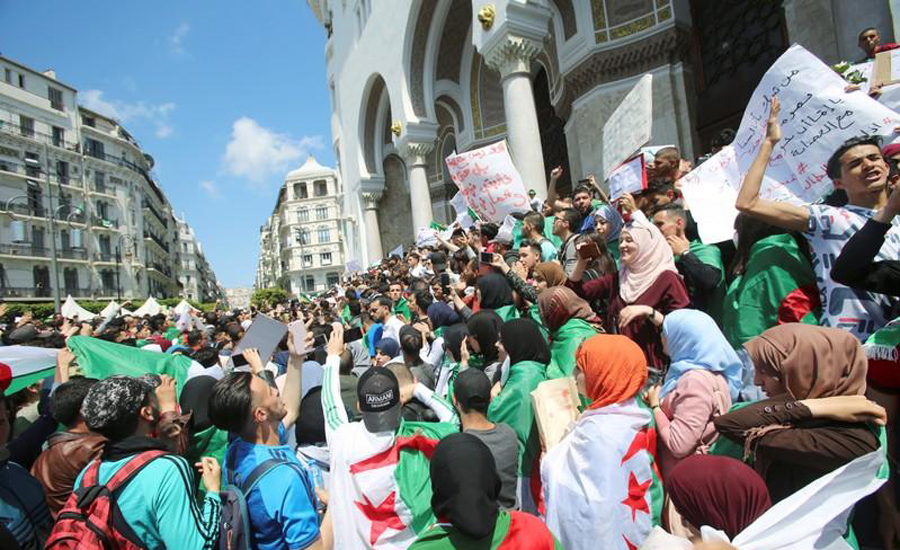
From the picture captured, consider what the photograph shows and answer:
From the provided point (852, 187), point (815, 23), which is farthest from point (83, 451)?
point (815, 23)

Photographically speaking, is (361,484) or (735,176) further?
(735,176)

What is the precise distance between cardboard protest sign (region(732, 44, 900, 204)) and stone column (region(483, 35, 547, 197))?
24.6 ft

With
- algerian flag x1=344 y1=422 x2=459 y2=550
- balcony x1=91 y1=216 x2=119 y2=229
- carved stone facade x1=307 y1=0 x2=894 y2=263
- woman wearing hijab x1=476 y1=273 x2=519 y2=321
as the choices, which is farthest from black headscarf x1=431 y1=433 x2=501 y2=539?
balcony x1=91 y1=216 x2=119 y2=229

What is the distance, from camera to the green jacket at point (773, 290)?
7.54ft

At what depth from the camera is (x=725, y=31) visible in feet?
29.3

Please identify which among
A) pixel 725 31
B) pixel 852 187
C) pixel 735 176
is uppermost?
pixel 725 31

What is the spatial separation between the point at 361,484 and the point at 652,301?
1.86 metres

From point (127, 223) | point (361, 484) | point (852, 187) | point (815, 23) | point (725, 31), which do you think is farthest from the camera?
point (127, 223)

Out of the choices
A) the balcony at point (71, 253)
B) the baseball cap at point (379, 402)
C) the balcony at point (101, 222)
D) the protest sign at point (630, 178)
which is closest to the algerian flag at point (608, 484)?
the baseball cap at point (379, 402)

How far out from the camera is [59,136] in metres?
37.5

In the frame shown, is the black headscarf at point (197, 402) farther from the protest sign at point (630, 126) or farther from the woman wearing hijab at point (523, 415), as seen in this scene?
the protest sign at point (630, 126)

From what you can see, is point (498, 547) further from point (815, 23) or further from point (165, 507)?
point (815, 23)

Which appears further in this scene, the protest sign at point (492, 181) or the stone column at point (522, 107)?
the stone column at point (522, 107)

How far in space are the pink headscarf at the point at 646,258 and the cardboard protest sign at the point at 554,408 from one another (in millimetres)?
858
